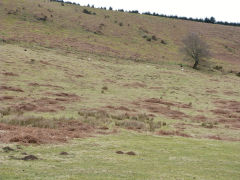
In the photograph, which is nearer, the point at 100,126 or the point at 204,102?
the point at 100,126

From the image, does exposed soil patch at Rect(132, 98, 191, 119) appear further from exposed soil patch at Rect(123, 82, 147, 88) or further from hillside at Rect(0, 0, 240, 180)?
exposed soil patch at Rect(123, 82, 147, 88)

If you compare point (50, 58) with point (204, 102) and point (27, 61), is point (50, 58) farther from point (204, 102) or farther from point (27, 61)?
point (204, 102)

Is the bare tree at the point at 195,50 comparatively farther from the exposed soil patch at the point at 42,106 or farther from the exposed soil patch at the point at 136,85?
the exposed soil patch at the point at 42,106

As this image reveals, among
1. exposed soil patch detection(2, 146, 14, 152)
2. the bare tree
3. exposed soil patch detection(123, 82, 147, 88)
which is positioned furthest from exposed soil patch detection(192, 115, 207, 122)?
the bare tree

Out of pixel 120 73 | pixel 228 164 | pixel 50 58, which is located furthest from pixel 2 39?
pixel 228 164

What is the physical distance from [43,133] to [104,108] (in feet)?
43.8

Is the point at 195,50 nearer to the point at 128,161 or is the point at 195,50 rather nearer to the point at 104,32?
the point at 104,32

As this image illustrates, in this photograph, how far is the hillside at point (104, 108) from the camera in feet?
49.2

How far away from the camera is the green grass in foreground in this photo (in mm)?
12938

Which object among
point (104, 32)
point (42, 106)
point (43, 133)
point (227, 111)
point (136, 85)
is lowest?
point (42, 106)

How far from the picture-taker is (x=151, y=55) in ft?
275

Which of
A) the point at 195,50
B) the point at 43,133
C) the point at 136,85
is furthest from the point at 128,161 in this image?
the point at 195,50

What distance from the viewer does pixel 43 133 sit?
1939 centimetres

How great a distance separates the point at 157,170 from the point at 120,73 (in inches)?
1693
